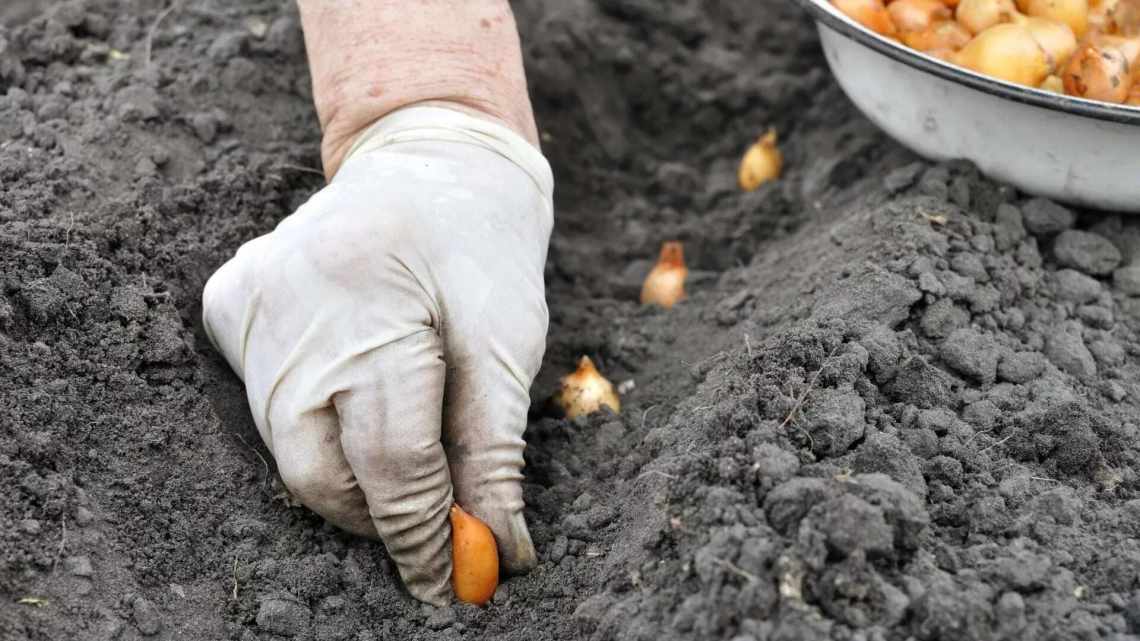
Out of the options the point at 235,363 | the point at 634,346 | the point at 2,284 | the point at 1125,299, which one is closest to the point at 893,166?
the point at 1125,299

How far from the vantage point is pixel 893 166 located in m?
3.21

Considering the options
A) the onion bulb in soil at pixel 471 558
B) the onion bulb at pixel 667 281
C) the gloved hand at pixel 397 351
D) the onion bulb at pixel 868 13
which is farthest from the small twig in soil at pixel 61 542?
the onion bulb at pixel 868 13

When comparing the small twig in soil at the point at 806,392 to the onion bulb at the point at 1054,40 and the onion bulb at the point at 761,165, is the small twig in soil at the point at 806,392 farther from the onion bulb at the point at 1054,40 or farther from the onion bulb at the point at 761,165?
the onion bulb at the point at 761,165

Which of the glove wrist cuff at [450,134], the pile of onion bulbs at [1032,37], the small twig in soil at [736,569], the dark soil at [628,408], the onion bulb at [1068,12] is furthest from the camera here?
the onion bulb at [1068,12]

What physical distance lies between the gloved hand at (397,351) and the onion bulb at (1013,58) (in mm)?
1246

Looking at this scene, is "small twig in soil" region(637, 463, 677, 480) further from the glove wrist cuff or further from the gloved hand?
the glove wrist cuff

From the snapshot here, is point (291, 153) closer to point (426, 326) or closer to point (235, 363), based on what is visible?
point (235, 363)

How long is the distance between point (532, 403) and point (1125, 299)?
150 cm

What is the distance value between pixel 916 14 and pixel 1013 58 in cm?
33

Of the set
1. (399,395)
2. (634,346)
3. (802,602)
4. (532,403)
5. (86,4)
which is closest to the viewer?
(802,602)

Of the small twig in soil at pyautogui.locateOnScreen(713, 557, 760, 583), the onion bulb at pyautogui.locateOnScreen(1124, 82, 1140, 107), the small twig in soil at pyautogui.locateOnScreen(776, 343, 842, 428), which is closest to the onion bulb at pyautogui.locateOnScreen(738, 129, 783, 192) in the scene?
the onion bulb at pyautogui.locateOnScreen(1124, 82, 1140, 107)

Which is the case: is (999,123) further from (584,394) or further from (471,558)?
(471,558)

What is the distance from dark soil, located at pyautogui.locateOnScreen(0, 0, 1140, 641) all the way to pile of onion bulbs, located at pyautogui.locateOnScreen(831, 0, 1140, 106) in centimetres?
32

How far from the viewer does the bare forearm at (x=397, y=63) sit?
263 centimetres
